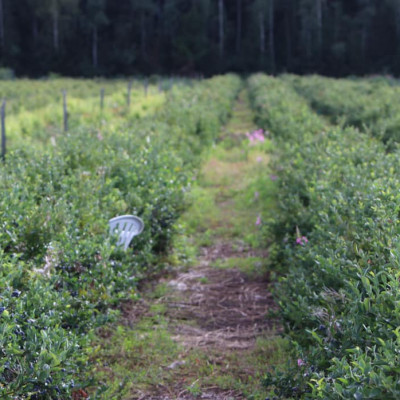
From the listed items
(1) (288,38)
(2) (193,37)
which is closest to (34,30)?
(2) (193,37)

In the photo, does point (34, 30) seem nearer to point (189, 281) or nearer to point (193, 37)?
point (193, 37)

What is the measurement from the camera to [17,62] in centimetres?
4331

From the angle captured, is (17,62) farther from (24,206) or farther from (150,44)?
(24,206)

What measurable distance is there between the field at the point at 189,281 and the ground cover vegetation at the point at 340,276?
1cm

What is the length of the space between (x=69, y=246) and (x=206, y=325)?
1.61 m

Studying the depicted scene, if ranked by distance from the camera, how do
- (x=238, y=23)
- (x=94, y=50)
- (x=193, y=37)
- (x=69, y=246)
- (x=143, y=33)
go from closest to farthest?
(x=69, y=246), (x=94, y=50), (x=193, y=37), (x=143, y=33), (x=238, y=23)

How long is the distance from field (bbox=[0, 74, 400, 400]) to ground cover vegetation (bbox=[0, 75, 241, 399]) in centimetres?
1

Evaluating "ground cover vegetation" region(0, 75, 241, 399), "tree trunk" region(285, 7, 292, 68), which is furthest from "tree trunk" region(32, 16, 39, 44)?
"ground cover vegetation" region(0, 75, 241, 399)

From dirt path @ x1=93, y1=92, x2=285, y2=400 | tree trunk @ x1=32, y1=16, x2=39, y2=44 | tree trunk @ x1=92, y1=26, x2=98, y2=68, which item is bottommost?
dirt path @ x1=93, y1=92, x2=285, y2=400

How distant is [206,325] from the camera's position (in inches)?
193

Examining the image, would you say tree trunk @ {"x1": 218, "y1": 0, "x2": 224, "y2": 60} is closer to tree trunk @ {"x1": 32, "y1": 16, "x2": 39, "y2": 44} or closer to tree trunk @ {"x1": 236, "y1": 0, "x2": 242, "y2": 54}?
tree trunk @ {"x1": 236, "y1": 0, "x2": 242, "y2": 54}

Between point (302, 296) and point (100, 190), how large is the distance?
2148 mm

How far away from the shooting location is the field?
9.08 ft

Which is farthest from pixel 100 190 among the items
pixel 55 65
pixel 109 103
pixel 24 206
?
pixel 55 65
